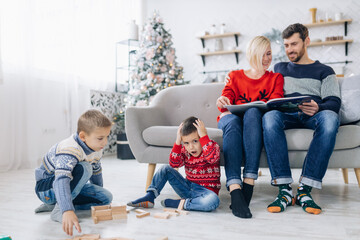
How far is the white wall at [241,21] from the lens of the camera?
4.40 meters

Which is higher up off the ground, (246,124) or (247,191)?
(246,124)

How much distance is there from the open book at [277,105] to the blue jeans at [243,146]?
0.04m

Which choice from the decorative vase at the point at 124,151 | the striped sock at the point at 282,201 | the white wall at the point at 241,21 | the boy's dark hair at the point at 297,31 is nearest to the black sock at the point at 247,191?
the striped sock at the point at 282,201

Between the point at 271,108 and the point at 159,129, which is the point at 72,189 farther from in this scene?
the point at 271,108

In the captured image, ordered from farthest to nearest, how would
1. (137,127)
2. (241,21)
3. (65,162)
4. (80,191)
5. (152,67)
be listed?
1. (241,21)
2. (152,67)
3. (137,127)
4. (80,191)
5. (65,162)

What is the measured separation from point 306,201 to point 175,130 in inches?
31.2

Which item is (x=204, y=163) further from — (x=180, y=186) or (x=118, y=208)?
(x=118, y=208)

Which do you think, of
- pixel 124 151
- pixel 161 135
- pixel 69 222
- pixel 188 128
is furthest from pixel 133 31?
pixel 69 222

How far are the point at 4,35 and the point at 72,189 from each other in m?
2.03

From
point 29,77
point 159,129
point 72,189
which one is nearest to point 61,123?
point 29,77

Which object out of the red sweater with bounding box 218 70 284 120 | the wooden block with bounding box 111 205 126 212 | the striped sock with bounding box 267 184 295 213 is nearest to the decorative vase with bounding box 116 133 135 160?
the red sweater with bounding box 218 70 284 120

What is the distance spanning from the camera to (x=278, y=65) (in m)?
2.05

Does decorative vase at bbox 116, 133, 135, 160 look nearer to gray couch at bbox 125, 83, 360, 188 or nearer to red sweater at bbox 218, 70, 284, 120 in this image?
gray couch at bbox 125, 83, 360, 188

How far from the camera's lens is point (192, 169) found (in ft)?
5.28
